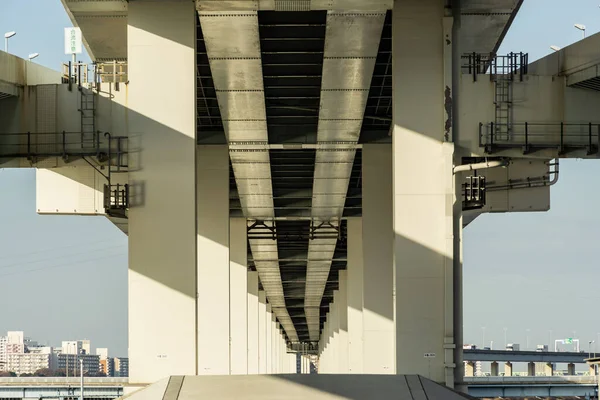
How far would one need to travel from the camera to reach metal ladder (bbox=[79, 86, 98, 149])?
117 ft

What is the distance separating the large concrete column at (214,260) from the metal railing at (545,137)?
1829 cm

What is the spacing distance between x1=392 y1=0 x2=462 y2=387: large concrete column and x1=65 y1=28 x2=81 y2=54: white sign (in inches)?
385

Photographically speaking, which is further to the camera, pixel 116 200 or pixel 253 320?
pixel 253 320

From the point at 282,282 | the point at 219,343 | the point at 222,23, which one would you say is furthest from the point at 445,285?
the point at 282,282

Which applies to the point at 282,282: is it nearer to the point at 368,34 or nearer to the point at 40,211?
the point at 40,211

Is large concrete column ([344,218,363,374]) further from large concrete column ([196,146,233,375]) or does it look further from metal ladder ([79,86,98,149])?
metal ladder ([79,86,98,149])

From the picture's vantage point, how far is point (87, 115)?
35844 millimetres

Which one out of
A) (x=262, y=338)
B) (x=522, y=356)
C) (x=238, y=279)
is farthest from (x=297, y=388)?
(x=522, y=356)

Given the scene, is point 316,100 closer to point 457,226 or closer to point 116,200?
point 457,226

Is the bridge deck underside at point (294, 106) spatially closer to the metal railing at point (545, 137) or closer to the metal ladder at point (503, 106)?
the metal ladder at point (503, 106)

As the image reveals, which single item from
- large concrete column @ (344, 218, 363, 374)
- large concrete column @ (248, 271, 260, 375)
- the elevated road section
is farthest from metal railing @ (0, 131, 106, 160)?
the elevated road section

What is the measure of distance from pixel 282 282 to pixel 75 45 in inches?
2343

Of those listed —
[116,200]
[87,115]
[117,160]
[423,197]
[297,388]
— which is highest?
[87,115]

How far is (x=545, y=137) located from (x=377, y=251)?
16.5m
